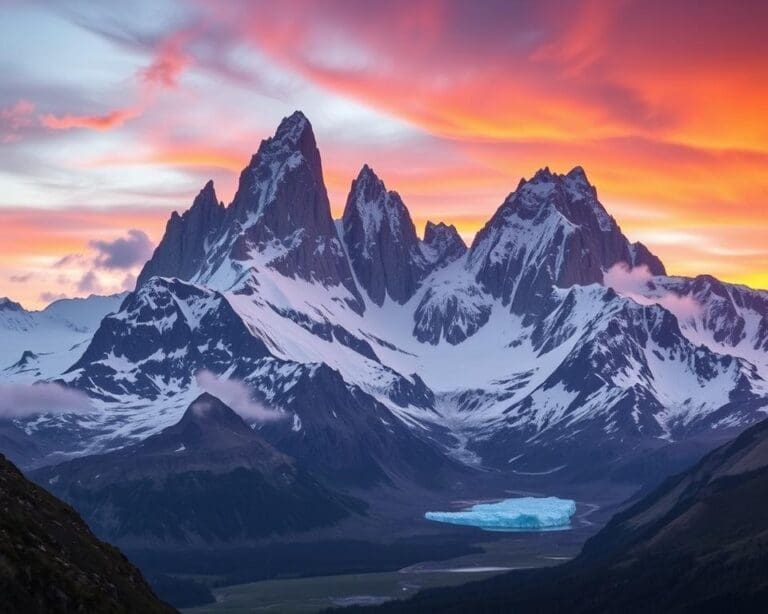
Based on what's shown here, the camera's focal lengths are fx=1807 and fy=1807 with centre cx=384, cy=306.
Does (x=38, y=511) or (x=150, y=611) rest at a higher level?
(x=38, y=511)

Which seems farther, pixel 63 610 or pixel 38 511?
pixel 38 511

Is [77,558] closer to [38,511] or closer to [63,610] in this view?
[38,511]

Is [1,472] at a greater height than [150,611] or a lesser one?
greater

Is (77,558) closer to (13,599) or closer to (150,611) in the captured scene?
(150,611)

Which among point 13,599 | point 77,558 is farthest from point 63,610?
point 77,558

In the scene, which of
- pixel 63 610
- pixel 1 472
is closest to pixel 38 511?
pixel 1 472
